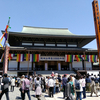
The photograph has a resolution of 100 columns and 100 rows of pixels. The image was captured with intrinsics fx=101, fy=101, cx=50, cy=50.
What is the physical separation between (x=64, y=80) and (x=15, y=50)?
46.1ft

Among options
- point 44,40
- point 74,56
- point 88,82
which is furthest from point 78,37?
point 88,82

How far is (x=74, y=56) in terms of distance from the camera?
19.5 metres

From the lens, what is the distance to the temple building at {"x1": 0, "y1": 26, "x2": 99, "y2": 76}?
1833 cm

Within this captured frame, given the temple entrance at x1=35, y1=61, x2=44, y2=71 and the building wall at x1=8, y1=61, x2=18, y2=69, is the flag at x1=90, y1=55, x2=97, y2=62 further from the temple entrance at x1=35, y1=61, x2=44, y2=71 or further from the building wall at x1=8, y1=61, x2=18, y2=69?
the building wall at x1=8, y1=61, x2=18, y2=69

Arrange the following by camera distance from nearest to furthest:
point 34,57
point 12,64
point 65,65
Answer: point 34,57 → point 12,64 → point 65,65

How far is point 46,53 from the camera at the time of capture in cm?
1989

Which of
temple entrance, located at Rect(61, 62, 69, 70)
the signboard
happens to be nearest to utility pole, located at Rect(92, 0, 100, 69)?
the signboard

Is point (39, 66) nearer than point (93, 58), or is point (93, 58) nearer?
point (93, 58)

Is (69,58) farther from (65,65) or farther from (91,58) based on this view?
(91,58)

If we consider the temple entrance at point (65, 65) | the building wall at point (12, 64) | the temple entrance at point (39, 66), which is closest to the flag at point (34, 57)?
the temple entrance at point (39, 66)

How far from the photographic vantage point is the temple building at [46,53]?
722 inches

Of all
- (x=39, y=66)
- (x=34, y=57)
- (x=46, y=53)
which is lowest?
(x=39, y=66)

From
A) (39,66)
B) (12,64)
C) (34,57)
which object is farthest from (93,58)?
(12,64)

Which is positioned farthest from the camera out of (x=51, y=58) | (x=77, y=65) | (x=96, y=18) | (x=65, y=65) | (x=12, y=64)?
(x=65, y=65)
